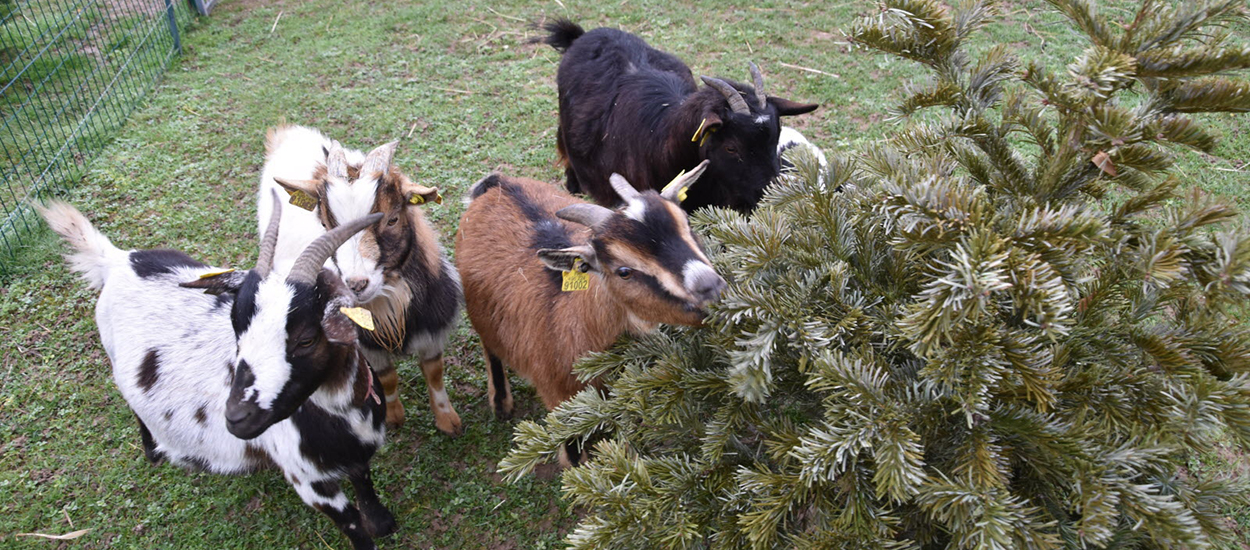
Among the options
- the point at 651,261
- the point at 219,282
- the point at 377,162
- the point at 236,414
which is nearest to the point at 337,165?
the point at 377,162

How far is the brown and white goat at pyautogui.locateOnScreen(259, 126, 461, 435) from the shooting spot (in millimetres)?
3562

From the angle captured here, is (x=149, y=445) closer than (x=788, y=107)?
Yes

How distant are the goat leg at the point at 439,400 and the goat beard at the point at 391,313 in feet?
0.85

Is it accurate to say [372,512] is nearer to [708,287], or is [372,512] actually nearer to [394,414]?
[394,414]

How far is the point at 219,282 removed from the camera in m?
3.09

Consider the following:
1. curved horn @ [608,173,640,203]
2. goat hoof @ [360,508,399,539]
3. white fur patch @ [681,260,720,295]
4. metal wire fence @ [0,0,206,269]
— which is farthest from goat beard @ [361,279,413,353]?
metal wire fence @ [0,0,206,269]

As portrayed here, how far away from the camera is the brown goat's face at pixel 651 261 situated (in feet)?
8.22

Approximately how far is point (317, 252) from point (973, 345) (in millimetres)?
2424

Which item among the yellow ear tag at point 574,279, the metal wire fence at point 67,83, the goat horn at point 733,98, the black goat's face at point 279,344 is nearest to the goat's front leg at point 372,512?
the black goat's face at point 279,344

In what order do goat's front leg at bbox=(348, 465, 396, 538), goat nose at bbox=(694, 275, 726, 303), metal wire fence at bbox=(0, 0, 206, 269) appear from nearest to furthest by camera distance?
goat nose at bbox=(694, 275, 726, 303), goat's front leg at bbox=(348, 465, 396, 538), metal wire fence at bbox=(0, 0, 206, 269)

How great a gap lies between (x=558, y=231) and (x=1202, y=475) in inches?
103

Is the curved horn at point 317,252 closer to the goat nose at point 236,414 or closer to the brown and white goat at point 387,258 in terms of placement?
the brown and white goat at point 387,258

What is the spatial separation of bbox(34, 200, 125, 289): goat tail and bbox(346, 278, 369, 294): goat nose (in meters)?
1.42

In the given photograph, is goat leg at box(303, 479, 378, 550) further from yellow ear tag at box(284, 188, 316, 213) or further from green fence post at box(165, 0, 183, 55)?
green fence post at box(165, 0, 183, 55)
